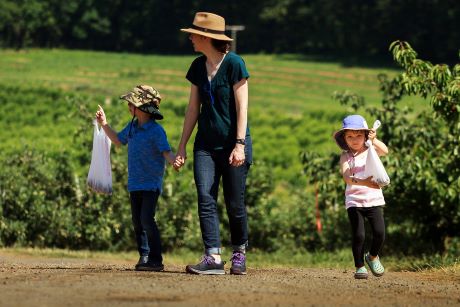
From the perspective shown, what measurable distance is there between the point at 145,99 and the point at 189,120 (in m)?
0.59

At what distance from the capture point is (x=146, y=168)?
30.7 feet

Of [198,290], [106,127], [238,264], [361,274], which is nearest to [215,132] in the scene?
[238,264]

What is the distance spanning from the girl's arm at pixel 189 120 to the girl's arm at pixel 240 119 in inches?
14.3

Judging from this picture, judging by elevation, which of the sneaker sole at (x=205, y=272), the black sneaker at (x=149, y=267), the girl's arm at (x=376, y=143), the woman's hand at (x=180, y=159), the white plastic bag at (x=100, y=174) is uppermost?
the girl's arm at (x=376, y=143)

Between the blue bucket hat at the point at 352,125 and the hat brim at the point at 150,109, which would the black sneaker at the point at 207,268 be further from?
the blue bucket hat at the point at 352,125

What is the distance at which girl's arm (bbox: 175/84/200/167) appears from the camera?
900 cm

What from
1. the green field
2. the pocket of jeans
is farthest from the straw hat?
the green field

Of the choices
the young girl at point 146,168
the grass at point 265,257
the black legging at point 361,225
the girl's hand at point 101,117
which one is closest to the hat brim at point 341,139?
the black legging at point 361,225

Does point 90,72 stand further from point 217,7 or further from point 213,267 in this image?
point 213,267

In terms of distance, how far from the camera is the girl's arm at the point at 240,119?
28.7ft

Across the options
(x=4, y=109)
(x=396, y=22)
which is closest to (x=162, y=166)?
(x=4, y=109)

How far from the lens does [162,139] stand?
934 cm

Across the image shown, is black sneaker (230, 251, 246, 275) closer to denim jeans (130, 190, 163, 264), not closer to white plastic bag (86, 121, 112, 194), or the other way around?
denim jeans (130, 190, 163, 264)

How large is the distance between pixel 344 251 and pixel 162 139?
35.9 feet
